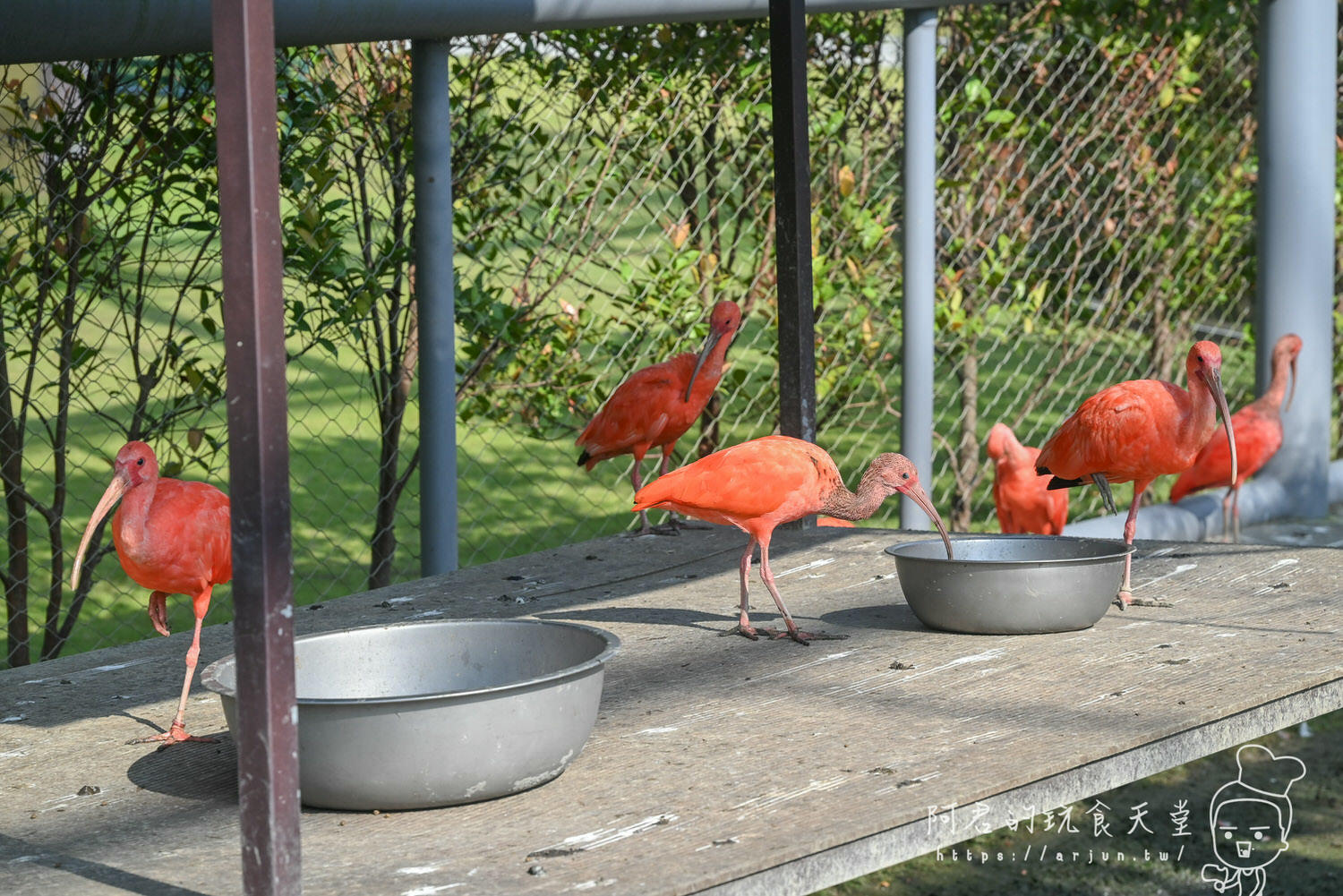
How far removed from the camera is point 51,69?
12.7 ft

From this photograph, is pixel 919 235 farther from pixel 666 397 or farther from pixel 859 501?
pixel 859 501

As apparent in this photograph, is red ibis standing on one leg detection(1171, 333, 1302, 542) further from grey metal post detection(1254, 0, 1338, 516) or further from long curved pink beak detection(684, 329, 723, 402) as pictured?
long curved pink beak detection(684, 329, 723, 402)

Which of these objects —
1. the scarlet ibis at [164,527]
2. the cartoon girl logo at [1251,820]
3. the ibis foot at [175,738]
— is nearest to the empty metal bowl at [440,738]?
the ibis foot at [175,738]

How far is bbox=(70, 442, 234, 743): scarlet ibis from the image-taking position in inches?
108

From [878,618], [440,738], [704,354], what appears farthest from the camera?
[704,354]

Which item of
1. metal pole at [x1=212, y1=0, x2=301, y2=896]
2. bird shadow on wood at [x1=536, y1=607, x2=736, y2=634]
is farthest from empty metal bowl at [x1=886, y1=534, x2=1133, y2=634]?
metal pole at [x1=212, y1=0, x2=301, y2=896]

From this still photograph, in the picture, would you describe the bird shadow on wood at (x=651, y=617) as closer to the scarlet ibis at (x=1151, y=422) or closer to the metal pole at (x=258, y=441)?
the scarlet ibis at (x=1151, y=422)

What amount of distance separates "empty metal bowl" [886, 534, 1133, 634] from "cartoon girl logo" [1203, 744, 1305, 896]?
1.42 meters

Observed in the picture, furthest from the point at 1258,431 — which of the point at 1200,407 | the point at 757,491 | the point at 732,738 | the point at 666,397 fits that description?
the point at 732,738

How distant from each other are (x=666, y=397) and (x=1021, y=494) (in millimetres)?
1738

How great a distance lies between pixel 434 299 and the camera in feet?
13.8

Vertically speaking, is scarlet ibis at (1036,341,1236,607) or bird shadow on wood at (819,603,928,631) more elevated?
scarlet ibis at (1036,341,1236,607)

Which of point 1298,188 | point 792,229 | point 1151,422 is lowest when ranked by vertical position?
point 1151,422

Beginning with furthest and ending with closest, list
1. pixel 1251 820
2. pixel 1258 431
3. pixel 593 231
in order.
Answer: pixel 1258 431, pixel 593 231, pixel 1251 820
